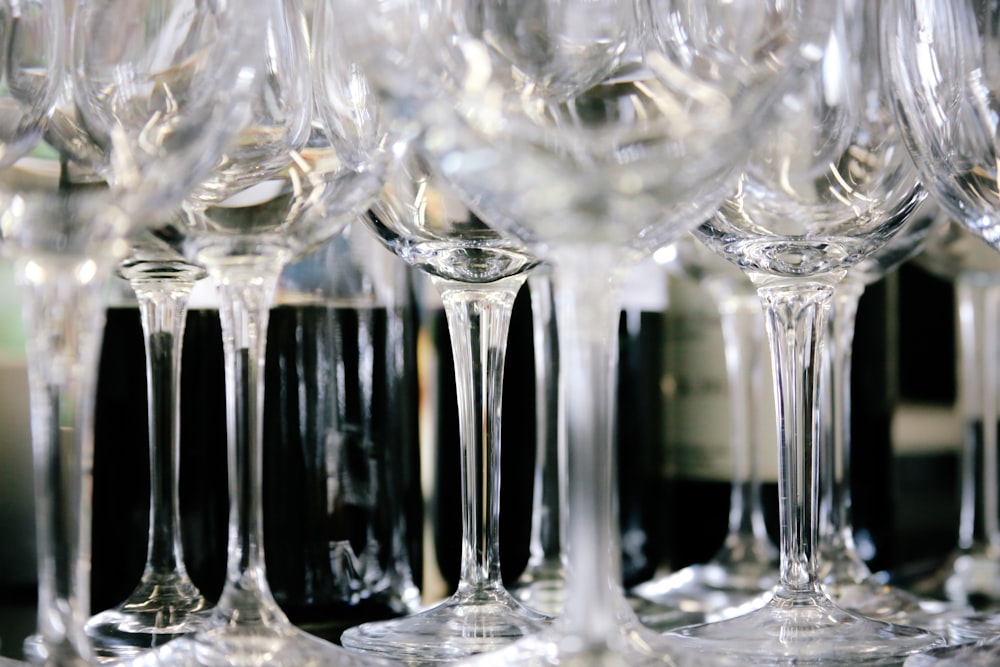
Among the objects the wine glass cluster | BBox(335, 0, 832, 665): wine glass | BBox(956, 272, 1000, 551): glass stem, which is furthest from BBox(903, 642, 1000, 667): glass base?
BBox(956, 272, 1000, 551): glass stem

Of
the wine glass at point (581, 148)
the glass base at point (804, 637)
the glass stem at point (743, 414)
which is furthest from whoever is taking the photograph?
the glass stem at point (743, 414)

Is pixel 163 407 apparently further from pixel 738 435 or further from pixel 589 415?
pixel 738 435

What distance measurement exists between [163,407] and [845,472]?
411 mm

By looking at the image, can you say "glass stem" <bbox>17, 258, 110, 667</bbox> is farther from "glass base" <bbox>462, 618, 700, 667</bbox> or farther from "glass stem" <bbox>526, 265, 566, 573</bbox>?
"glass stem" <bbox>526, 265, 566, 573</bbox>

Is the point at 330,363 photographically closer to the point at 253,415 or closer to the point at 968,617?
the point at 253,415

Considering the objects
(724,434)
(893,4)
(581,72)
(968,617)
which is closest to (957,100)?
(893,4)

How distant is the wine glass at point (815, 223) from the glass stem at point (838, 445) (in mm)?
171

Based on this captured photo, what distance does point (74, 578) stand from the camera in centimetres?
44

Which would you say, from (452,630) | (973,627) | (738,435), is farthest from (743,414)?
(452,630)

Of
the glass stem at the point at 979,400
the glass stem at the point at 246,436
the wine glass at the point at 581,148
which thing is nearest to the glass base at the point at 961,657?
the wine glass at the point at 581,148

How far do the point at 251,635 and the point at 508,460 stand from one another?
34cm

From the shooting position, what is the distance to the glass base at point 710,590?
2.41 feet

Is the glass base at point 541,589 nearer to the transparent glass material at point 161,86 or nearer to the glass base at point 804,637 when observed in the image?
the glass base at point 804,637

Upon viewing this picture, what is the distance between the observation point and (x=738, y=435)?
917mm
